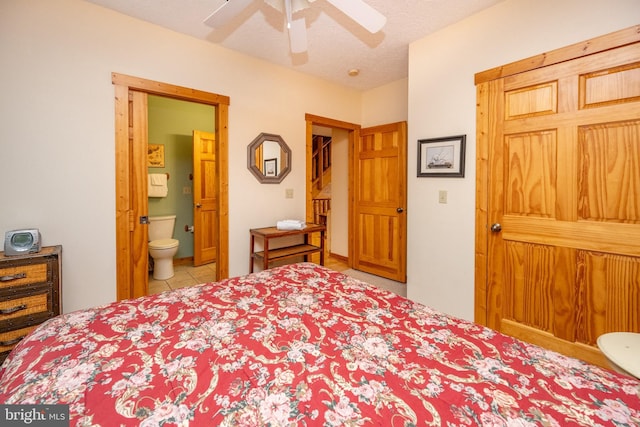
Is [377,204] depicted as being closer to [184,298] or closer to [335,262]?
[335,262]

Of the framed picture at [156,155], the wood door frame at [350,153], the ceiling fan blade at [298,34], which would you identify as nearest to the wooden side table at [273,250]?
the wood door frame at [350,153]

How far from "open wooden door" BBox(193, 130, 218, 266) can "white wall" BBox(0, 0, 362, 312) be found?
148 cm

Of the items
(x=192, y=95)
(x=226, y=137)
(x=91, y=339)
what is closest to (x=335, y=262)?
(x=226, y=137)

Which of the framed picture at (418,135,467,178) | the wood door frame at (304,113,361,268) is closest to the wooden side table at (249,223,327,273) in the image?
the wood door frame at (304,113,361,268)

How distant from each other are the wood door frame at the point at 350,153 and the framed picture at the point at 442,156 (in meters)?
1.41

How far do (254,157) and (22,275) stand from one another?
6.79 ft

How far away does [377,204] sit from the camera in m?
3.95

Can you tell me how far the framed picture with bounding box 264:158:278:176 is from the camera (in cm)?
327

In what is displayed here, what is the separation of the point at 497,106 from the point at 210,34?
2627mm

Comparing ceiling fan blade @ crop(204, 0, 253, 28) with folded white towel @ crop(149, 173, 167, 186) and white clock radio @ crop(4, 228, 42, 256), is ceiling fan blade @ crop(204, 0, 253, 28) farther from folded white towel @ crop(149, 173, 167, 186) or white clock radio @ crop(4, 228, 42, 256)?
folded white towel @ crop(149, 173, 167, 186)

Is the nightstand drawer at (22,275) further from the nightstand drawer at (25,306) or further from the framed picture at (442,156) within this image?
the framed picture at (442,156)

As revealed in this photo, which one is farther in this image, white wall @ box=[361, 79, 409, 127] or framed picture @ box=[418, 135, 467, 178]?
white wall @ box=[361, 79, 409, 127]

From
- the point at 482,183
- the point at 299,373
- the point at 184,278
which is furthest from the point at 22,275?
the point at 482,183

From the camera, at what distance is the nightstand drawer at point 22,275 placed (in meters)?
1.77
